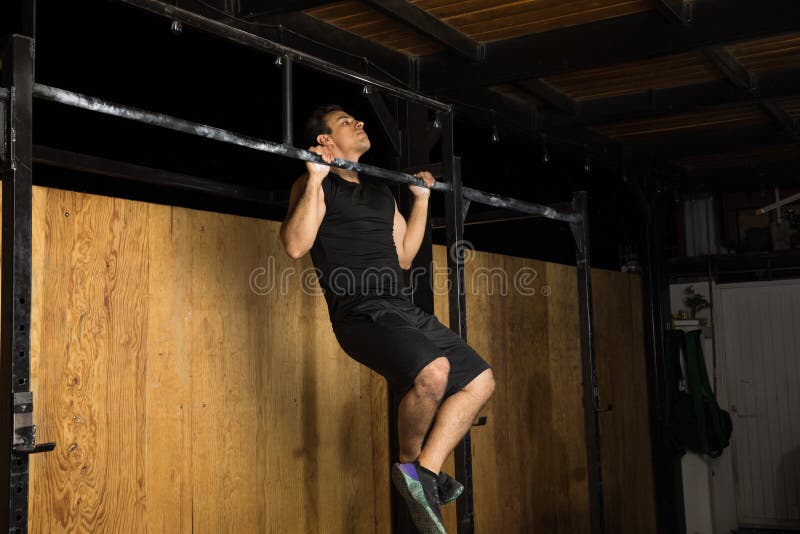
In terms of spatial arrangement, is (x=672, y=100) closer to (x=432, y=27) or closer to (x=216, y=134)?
(x=432, y=27)

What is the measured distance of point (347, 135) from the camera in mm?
3240

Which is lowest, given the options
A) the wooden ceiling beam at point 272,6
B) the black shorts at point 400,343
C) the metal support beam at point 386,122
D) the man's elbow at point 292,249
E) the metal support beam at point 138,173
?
the black shorts at point 400,343

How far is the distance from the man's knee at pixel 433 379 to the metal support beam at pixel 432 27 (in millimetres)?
1635

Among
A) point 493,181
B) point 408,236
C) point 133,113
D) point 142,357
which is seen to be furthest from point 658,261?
point 133,113

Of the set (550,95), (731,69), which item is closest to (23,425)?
(550,95)


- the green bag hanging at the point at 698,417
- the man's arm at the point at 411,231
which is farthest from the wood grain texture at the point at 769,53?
the green bag hanging at the point at 698,417

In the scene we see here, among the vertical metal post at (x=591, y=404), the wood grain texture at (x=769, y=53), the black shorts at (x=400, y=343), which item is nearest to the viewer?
the black shorts at (x=400, y=343)

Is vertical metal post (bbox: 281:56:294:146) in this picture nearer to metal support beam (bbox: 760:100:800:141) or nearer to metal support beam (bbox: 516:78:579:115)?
metal support beam (bbox: 516:78:579:115)

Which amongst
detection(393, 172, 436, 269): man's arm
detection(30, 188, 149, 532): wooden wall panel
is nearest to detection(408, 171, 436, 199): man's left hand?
detection(393, 172, 436, 269): man's arm

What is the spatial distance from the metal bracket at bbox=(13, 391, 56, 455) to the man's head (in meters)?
1.65

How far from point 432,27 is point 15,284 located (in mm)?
2509

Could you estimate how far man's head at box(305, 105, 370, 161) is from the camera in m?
3.24

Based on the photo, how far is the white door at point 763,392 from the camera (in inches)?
296

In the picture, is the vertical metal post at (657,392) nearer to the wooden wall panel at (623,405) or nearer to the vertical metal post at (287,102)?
the wooden wall panel at (623,405)
